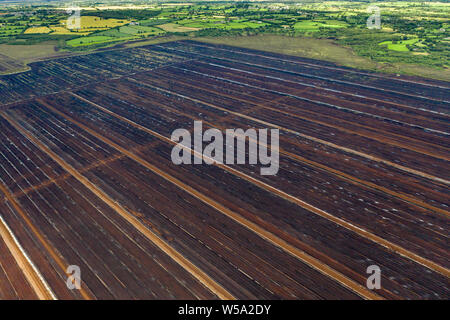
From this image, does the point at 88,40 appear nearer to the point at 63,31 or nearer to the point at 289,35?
the point at 63,31

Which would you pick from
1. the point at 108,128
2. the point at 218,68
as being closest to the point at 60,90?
the point at 108,128

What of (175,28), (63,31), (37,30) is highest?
(175,28)

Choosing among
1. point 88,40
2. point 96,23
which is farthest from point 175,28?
point 96,23

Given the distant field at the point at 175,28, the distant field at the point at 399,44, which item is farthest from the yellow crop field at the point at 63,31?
the distant field at the point at 399,44

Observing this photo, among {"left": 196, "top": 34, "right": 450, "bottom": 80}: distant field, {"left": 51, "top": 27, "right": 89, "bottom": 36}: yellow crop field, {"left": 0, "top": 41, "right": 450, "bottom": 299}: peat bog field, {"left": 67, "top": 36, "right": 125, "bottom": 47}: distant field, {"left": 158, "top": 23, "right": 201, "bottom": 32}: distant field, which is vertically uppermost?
{"left": 158, "top": 23, "right": 201, "bottom": 32}: distant field

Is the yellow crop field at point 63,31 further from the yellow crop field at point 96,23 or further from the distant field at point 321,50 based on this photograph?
the distant field at point 321,50

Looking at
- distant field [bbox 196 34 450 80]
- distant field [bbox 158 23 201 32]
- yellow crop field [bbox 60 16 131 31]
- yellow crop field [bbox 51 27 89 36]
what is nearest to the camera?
distant field [bbox 196 34 450 80]

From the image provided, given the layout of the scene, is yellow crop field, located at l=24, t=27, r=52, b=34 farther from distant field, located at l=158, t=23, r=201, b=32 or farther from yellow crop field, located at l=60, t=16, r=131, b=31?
distant field, located at l=158, t=23, r=201, b=32

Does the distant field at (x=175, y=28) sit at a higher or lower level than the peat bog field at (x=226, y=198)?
higher

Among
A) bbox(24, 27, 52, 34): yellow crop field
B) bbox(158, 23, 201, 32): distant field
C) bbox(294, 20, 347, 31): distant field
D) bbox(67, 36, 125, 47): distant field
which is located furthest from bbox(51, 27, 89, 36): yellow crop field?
bbox(294, 20, 347, 31): distant field

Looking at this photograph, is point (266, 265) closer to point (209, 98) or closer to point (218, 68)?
point (209, 98)

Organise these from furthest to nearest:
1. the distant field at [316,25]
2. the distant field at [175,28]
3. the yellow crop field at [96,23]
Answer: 1. the yellow crop field at [96,23]
2. the distant field at [175,28]
3. the distant field at [316,25]
